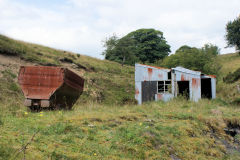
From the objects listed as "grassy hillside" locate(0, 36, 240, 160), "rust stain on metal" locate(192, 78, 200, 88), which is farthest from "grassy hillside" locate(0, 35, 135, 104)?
"grassy hillside" locate(0, 36, 240, 160)

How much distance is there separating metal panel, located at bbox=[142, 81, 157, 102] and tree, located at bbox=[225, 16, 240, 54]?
31215mm

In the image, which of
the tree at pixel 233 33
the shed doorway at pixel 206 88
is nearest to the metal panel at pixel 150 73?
the shed doorway at pixel 206 88

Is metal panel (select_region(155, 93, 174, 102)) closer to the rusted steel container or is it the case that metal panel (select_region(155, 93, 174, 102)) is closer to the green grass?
the green grass

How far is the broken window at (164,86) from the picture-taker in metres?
16.8

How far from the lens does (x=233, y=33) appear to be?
136 ft

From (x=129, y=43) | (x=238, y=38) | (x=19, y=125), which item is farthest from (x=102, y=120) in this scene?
(x=238, y=38)

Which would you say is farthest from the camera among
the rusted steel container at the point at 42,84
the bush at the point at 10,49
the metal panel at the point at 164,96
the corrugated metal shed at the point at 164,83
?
the bush at the point at 10,49

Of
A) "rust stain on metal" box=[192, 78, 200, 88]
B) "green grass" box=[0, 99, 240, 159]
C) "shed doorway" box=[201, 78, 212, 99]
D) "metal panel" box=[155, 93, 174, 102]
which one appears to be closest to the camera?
"green grass" box=[0, 99, 240, 159]

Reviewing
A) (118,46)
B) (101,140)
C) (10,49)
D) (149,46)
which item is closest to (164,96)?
(101,140)

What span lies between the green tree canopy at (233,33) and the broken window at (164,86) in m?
30.5

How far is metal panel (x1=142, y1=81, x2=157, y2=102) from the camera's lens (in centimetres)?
1767

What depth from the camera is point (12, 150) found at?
11.5ft

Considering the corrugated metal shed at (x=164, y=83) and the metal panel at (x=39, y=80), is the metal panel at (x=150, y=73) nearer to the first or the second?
the corrugated metal shed at (x=164, y=83)

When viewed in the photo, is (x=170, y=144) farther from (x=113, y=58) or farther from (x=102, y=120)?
(x=113, y=58)
